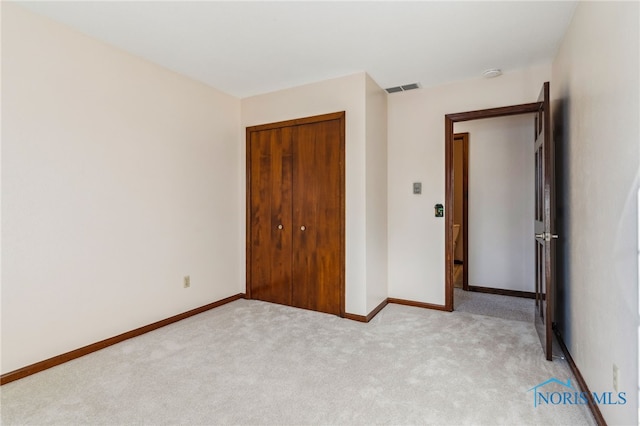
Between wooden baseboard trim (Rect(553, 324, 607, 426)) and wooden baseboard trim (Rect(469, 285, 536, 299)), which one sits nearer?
wooden baseboard trim (Rect(553, 324, 607, 426))

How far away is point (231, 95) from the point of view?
3.88 metres

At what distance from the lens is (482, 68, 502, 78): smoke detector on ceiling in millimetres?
3123

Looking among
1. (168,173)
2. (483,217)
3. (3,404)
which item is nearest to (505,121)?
(483,217)

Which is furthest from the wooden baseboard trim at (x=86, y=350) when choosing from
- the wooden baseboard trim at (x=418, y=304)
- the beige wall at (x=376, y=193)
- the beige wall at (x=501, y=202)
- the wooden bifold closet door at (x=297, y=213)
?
the beige wall at (x=501, y=202)

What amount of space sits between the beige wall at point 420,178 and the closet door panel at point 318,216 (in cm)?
73

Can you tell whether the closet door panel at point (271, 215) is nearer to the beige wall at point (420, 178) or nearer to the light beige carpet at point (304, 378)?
the light beige carpet at point (304, 378)

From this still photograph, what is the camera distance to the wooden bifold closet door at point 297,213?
337 centimetres

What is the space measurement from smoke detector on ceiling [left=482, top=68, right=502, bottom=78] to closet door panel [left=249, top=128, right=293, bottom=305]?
196cm

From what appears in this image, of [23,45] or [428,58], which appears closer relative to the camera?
[23,45]

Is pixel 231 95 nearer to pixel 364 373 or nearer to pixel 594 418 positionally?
pixel 364 373

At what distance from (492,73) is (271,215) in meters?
2.58

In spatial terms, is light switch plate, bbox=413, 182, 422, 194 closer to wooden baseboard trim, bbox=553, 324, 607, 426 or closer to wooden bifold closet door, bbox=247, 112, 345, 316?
wooden bifold closet door, bbox=247, 112, 345, 316

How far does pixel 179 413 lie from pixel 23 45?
7.97 ft

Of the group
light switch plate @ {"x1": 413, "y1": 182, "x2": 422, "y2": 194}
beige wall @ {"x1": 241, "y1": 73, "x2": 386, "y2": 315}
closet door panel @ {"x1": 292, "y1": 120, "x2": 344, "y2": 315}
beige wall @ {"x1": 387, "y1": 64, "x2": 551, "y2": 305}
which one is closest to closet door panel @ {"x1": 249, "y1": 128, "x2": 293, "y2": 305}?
closet door panel @ {"x1": 292, "y1": 120, "x2": 344, "y2": 315}
